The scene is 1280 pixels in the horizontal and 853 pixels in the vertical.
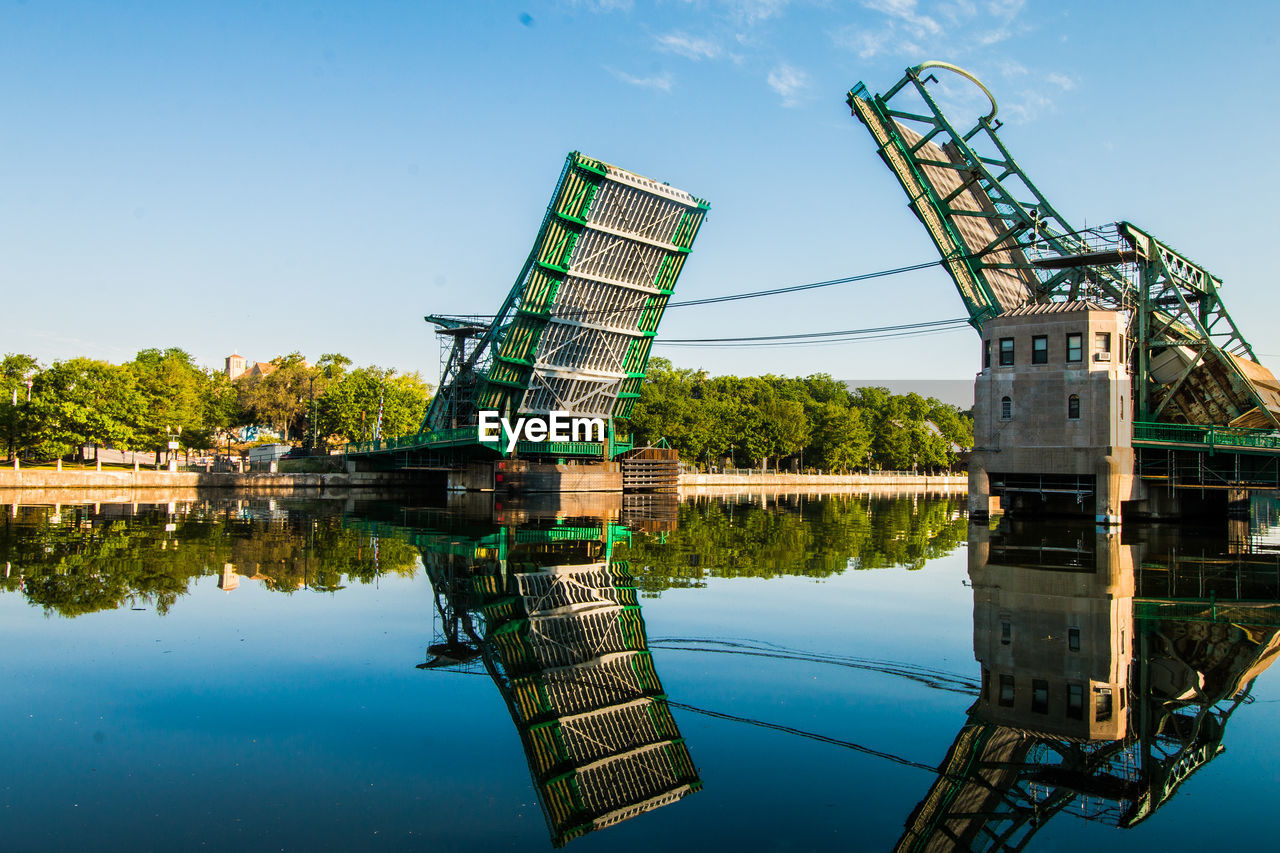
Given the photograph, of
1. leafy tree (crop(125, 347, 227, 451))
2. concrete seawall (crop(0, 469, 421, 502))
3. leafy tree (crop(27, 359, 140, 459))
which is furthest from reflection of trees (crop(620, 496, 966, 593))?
leafy tree (crop(125, 347, 227, 451))

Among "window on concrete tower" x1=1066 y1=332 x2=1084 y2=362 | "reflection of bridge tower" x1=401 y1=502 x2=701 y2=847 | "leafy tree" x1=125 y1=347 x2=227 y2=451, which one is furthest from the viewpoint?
"leafy tree" x1=125 y1=347 x2=227 y2=451

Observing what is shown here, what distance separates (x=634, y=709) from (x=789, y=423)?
97.0 meters

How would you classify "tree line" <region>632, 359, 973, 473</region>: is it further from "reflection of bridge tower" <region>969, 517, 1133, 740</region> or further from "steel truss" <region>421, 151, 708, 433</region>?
"reflection of bridge tower" <region>969, 517, 1133, 740</region>

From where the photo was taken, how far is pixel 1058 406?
3097 cm

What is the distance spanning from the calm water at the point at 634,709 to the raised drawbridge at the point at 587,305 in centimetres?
2838

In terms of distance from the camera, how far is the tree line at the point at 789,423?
9406 centimetres

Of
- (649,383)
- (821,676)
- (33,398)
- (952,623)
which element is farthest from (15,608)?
(649,383)

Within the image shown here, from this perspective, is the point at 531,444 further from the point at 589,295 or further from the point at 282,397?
the point at 282,397

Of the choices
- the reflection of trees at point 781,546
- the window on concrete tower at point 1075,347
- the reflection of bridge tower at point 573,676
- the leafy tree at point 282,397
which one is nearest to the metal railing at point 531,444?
the reflection of trees at point 781,546

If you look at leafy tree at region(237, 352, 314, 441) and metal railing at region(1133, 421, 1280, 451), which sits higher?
leafy tree at region(237, 352, 314, 441)

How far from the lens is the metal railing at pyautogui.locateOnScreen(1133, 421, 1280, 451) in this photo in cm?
3187

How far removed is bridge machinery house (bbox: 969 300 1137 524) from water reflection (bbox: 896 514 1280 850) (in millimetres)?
12663

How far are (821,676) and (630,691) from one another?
229 centimetres

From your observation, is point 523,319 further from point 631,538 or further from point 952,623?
point 952,623
